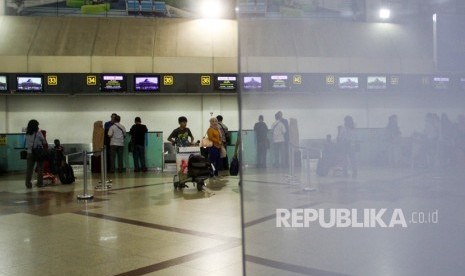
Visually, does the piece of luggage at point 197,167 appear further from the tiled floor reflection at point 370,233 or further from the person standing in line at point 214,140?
the tiled floor reflection at point 370,233

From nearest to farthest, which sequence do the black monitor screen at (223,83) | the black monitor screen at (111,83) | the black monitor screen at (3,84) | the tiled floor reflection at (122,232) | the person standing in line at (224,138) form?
the tiled floor reflection at (122,232), the person standing in line at (224,138), the black monitor screen at (3,84), the black monitor screen at (111,83), the black monitor screen at (223,83)

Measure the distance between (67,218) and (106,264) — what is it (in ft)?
8.74

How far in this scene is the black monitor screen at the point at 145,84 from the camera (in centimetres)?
1477

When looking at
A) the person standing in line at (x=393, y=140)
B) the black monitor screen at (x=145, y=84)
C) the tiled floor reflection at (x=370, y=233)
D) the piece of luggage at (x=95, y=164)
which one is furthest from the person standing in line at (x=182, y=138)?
the person standing in line at (x=393, y=140)

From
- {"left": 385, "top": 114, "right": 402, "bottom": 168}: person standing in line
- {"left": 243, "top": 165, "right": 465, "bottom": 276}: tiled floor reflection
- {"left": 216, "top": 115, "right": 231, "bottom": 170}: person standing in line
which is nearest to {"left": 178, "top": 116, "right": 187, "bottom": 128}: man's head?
{"left": 216, "top": 115, "right": 231, "bottom": 170}: person standing in line

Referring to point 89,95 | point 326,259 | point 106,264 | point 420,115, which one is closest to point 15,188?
point 89,95

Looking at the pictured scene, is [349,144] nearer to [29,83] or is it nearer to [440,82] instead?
[440,82]

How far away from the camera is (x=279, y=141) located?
349 centimetres

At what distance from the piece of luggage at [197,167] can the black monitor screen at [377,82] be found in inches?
248

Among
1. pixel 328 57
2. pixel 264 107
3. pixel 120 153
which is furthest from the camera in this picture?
pixel 120 153

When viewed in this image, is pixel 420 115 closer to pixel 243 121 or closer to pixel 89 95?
pixel 243 121

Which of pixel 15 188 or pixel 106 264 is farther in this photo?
pixel 15 188

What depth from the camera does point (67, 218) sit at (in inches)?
262

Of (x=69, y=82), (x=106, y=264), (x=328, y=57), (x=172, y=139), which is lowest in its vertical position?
(x=106, y=264)
